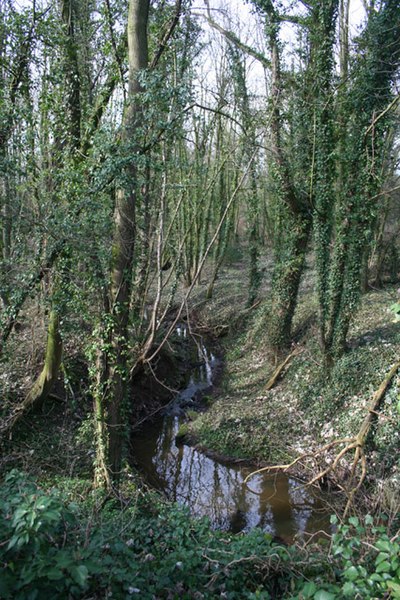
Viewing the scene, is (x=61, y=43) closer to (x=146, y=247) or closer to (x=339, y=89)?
(x=146, y=247)

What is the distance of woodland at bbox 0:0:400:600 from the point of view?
4.10m

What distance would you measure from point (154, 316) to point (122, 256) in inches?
127

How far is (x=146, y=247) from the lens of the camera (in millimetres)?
9859

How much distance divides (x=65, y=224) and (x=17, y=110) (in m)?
2.42

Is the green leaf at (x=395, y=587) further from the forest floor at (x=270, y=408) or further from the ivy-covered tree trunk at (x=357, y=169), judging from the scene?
the ivy-covered tree trunk at (x=357, y=169)

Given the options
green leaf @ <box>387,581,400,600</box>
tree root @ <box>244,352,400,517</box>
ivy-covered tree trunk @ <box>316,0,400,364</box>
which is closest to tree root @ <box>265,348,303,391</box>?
ivy-covered tree trunk @ <box>316,0,400,364</box>

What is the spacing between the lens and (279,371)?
11742 mm

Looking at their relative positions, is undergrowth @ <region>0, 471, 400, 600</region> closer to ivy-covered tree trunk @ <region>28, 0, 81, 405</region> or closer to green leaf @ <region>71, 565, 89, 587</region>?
green leaf @ <region>71, 565, 89, 587</region>

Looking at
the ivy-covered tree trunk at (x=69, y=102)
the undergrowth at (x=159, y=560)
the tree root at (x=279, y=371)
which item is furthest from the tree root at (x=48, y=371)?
the tree root at (x=279, y=371)

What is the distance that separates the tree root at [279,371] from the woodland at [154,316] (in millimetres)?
71

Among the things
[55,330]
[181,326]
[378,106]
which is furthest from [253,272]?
[55,330]

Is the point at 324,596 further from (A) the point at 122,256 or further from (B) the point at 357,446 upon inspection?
(A) the point at 122,256

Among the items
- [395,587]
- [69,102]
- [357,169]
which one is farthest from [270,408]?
[69,102]

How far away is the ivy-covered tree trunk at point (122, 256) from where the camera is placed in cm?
693
